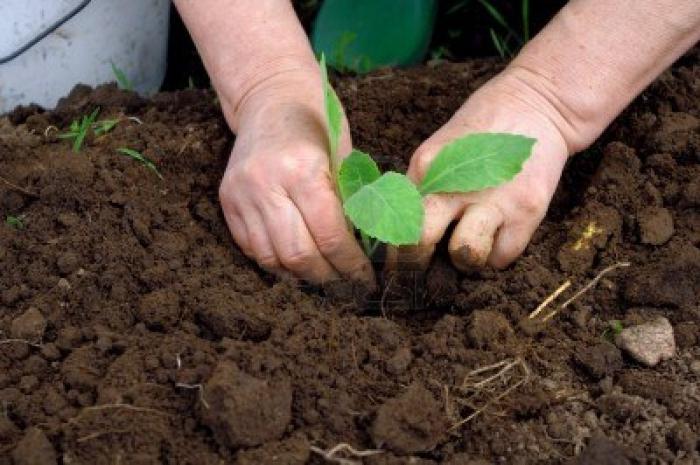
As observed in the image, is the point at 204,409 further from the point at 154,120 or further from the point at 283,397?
the point at 154,120

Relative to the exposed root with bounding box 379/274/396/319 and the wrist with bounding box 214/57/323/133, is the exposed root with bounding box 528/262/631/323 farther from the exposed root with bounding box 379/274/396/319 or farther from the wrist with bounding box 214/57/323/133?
the wrist with bounding box 214/57/323/133

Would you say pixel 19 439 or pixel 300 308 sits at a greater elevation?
pixel 19 439

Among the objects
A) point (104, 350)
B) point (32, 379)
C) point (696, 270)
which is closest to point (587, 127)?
point (696, 270)

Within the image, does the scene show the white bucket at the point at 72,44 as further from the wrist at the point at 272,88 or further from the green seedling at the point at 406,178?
the green seedling at the point at 406,178

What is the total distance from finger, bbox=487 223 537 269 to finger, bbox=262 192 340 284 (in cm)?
27

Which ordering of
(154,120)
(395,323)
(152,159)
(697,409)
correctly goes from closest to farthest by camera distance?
(697,409) → (395,323) → (152,159) → (154,120)

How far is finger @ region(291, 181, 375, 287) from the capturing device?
5.18ft

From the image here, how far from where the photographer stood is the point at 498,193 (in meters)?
1.60

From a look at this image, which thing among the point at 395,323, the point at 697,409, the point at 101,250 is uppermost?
the point at 101,250

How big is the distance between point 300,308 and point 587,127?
1.93 feet

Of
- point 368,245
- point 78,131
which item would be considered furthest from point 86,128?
point 368,245

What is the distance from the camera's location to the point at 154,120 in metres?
2.06

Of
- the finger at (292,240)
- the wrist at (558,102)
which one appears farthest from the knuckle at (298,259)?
the wrist at (558,102)

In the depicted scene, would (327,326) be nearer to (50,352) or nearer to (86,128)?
(50,352)
